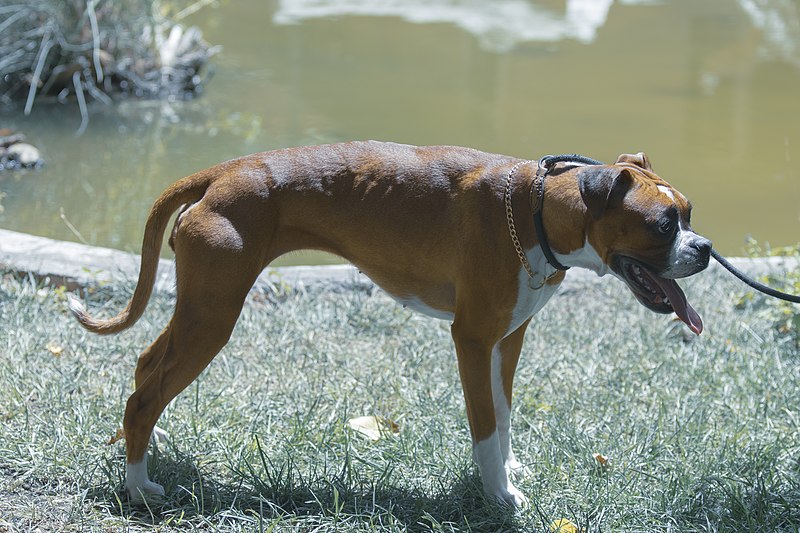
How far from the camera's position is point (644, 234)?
3.46 m

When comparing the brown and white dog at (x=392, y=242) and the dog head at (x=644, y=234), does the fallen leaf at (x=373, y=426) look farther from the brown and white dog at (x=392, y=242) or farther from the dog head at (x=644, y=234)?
the dog head at (x=644, y=234)

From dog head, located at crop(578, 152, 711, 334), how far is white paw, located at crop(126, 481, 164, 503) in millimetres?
1868

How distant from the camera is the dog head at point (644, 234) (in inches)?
135

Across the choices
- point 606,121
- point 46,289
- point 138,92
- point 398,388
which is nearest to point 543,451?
point 398,388

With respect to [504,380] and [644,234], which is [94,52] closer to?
[504,380]

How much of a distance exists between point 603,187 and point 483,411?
0.97 m

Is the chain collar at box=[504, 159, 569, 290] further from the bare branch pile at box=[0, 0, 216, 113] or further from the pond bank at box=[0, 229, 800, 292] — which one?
the bare branch pile at box=[0, 0, 216, 113]

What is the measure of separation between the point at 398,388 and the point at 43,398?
1.59m

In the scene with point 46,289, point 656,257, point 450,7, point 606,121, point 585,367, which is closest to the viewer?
point 656,257

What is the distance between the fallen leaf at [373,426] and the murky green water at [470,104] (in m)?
3.32

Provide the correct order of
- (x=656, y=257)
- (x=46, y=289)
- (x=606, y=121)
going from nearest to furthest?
(x=656, y=257), (x=46, y=289), (x=606, y=121)

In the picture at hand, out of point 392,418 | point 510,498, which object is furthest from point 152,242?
point 510,498

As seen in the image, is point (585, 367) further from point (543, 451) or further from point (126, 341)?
point (126, 341)

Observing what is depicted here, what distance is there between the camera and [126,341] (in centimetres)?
527
